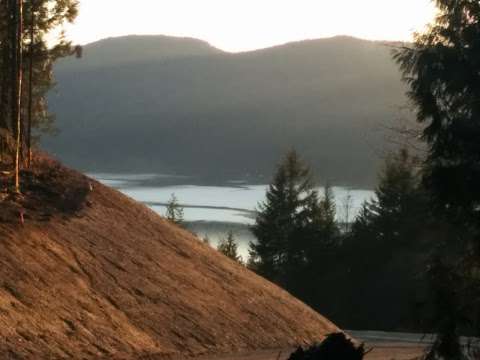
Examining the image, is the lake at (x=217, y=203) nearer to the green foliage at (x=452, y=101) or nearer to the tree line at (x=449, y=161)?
the tree line at (x=449, y=161)

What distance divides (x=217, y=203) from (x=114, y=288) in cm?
12563

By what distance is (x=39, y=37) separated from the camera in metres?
33.1

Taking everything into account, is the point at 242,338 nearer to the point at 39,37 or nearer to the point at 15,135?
the point at 15,135

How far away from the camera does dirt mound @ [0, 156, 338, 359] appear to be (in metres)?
18.3

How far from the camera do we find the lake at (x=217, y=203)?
115438 millimetres

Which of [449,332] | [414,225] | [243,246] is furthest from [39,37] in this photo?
[243,246]

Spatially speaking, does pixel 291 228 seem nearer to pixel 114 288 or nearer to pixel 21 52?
pixel 21 52

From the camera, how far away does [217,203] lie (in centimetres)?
14712

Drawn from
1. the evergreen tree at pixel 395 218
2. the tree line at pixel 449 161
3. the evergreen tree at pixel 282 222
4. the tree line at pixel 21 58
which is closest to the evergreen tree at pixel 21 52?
the tree line at pixel 21 58

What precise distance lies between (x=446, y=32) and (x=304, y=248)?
167 ft

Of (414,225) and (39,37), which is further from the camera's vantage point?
(414,225)

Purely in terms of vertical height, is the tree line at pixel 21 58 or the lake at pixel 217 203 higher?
the tree line at pixel 21 58

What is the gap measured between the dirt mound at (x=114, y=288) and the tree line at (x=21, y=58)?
1.14 meters

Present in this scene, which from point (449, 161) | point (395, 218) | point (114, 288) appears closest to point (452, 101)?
point (449, 161)
